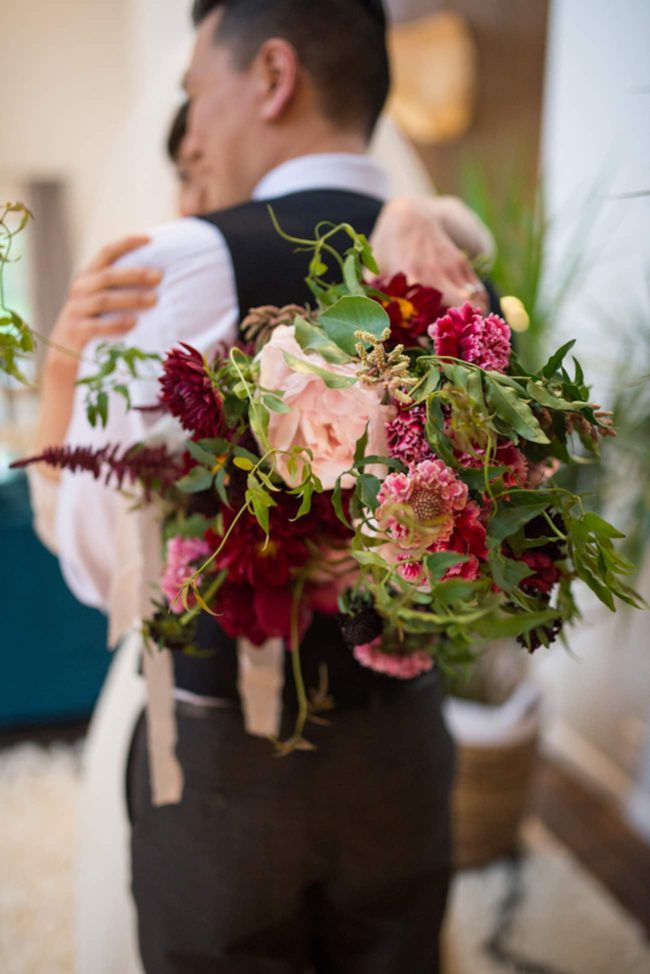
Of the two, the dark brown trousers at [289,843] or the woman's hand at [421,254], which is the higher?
the woman's hand at [421,254]

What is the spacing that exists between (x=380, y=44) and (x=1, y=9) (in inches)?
231

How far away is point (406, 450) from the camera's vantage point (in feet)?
1.59

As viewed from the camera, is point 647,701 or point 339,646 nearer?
point 339,646

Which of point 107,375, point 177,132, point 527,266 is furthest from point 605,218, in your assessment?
point 107,375

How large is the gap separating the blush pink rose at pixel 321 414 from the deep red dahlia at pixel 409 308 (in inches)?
3.3

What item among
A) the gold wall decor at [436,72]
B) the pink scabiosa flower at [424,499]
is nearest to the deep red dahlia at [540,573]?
the pink scabiosa flower at [424,499]

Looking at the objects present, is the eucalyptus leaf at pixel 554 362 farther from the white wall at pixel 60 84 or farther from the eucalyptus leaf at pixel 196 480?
the white wall at pixel 60 84

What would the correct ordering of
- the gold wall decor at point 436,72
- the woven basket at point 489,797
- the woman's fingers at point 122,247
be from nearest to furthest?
the woman's fingers at point 122,247, the woven basket at point 489,797, the gold wall decor at point 436,72

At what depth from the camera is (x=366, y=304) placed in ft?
1.59

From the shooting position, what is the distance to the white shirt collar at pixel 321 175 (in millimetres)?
856

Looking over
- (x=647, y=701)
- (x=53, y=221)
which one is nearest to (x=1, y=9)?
(x=53, y=221)

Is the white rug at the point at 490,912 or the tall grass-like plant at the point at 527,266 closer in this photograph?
the tall grass-like plant at the point at 527,266

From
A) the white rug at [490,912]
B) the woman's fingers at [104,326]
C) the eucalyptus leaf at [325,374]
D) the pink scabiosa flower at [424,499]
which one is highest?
the eucalyptus leaf at [325,374]

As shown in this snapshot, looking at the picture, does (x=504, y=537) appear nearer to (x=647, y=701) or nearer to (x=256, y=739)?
(x=256, y=739)
